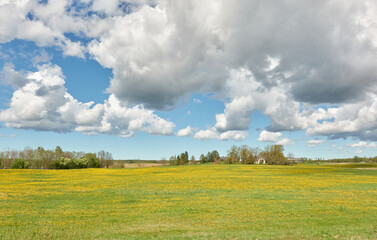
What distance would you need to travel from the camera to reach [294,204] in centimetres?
2528

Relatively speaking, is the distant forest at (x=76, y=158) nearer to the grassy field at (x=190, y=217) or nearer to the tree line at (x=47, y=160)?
the tree line at (x=47, y=160)

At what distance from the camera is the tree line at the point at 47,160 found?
466 ft

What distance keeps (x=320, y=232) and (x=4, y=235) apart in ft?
68.8

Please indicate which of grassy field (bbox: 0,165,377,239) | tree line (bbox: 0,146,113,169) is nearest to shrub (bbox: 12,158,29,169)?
tree line (bbox: 0,146,113,169)

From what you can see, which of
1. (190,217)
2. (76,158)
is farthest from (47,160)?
(190,217)

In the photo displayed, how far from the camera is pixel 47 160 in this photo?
154625 mm

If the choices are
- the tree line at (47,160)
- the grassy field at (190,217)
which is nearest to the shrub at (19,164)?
the tree line at (47,160)

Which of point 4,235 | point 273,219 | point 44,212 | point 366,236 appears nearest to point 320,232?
point 366,236

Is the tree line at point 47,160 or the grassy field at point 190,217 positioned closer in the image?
the grassy field at point 190,217

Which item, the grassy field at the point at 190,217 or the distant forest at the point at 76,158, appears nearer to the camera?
the grassy field at the point at 190,217

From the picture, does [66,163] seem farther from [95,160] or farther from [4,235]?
[4,235]

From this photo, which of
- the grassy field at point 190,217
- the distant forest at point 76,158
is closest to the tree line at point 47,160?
the distant forest at point 76,158

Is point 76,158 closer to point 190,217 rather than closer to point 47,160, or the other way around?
point 47,160

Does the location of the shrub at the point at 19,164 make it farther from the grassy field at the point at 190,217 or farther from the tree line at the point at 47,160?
the grassy field at the point at 190,217
